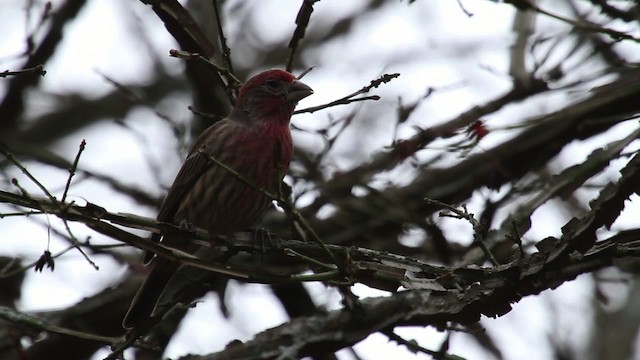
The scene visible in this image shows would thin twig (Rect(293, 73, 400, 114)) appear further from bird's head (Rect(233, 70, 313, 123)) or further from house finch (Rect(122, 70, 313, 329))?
bird's head (Rect(233, 70, 313, 123))

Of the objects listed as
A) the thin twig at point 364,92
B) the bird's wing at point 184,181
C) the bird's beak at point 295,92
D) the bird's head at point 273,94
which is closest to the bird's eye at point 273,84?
the bird's head at point 273,94

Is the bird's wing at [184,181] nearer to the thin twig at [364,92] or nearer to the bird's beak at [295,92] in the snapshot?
the bird's beak at [295,92]

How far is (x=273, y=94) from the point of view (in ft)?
22.2

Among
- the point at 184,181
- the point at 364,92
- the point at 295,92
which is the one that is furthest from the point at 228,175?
the point at 364,92

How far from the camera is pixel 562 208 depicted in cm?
962

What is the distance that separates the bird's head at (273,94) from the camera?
6602mm

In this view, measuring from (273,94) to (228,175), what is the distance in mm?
1000

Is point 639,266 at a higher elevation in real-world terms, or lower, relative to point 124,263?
lower

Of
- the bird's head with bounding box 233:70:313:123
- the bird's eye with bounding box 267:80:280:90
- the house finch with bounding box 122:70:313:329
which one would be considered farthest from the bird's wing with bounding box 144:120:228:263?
the bird's eye with bounding box 267:80:280:90

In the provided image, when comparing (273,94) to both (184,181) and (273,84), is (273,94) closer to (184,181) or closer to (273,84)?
(273,84)

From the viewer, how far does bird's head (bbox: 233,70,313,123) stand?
660 cm

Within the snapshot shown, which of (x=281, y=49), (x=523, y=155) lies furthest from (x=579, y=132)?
(x=281, y=49)

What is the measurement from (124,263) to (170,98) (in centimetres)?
375

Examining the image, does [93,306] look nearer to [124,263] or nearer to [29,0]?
[124,263]
